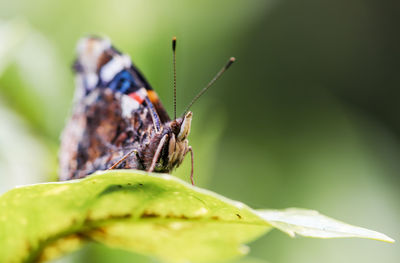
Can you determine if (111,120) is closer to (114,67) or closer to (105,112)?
(105,112)

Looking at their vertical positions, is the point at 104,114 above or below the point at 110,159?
above

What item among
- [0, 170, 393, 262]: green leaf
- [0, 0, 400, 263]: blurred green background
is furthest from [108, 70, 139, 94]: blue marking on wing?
[0, 170, 393, 262]: green leaf

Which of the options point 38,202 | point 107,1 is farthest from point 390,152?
point 38,202

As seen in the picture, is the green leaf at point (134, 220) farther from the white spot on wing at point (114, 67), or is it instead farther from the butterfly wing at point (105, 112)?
the white spot on wing at point (114, 67)

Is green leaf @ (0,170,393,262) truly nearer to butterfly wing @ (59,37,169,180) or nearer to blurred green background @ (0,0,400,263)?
blurred green background @ (0,0,400,263)

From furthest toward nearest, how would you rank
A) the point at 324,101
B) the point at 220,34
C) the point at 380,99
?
Result: the point at 380,99, the point at 324,101, the point at 220,34

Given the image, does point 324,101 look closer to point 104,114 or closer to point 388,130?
point 388,130

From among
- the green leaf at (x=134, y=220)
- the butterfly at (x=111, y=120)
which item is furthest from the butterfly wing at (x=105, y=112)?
the green leaf at (x=134, y=220)
